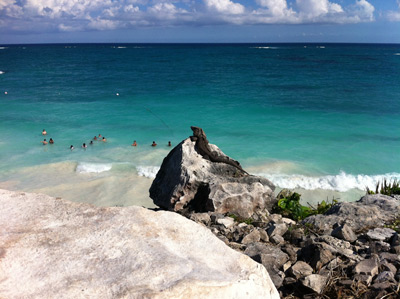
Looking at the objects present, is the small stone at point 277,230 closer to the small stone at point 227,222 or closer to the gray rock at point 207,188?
the small stone at point 227,222

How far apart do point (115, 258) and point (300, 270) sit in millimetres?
2321

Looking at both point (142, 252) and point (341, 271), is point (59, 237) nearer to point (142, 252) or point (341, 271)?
point (142, 252)

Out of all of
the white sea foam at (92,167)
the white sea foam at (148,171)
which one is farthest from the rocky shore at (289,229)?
the white sea foam at (92,167)

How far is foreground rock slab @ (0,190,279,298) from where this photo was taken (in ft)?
8.56

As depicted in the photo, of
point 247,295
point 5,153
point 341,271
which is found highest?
point 247,295

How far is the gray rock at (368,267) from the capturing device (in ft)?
13.5

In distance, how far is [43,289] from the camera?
2605 mm

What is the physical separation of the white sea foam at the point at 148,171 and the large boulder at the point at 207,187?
740 centimetres

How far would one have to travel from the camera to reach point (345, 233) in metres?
5.60

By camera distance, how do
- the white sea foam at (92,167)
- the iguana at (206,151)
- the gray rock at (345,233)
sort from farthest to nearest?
the white sea foam at (92,167)
the iguana at (206,151)
the gray rock at (345,233)

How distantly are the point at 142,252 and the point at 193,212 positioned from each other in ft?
14.0

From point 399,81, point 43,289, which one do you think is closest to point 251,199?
point 43,289

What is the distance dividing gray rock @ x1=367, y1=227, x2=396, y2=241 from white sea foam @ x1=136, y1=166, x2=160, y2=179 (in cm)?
1057

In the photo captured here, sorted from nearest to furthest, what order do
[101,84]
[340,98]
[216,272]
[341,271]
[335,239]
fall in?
1. [216,272]
2. [341,271]
3. [335,239]
4. [340,98]
5. [101,84]
